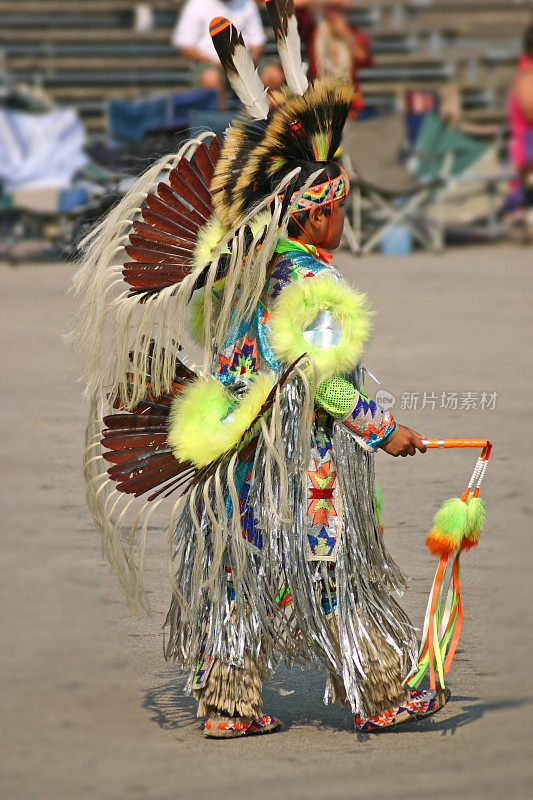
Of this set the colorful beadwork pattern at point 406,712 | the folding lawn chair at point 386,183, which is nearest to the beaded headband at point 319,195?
the colorful beadwork pattern at point 406,712

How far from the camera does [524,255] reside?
441 inches

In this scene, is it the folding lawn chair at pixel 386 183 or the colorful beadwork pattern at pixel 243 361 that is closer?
the colorful beadwork pattern at pixel 243 361

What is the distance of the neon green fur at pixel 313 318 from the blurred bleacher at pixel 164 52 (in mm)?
12647

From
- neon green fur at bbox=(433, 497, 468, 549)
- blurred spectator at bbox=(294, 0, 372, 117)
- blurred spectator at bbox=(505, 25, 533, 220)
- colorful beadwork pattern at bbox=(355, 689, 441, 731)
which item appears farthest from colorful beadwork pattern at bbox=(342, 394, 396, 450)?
blurred spectator at bbox=(505, 25, 533, 220)

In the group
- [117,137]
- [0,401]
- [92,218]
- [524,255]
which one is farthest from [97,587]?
[117,137]

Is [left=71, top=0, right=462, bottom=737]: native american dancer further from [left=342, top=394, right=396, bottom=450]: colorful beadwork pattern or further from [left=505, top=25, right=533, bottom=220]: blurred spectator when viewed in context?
[left=505, top=25, right=533, bottom=220]: blurred spectator

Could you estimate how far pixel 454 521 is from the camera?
9.84 feet

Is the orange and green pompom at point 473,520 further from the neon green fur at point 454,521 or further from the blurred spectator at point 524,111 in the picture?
the blurred spectator at point 524,111

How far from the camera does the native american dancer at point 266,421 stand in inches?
111

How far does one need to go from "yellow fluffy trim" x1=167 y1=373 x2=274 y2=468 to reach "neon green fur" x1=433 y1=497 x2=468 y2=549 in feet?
1.96

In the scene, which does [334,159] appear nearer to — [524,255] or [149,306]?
[149,306]

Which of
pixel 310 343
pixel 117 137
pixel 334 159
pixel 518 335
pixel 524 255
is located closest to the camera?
pixel 310 343

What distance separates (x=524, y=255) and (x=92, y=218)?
8.50m

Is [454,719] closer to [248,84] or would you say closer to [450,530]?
[450,530]
